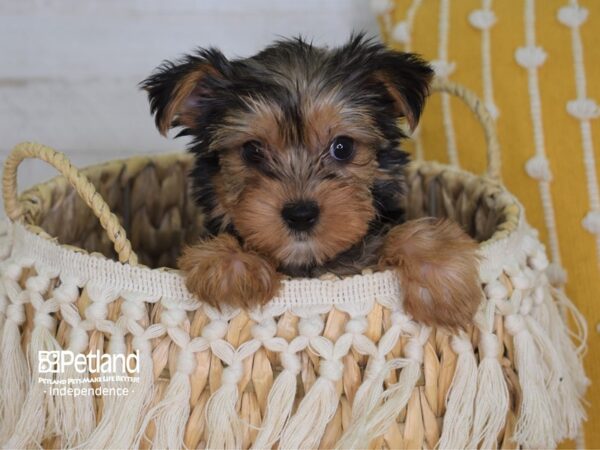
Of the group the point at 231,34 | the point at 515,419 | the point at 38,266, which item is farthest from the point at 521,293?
the point at 231,34

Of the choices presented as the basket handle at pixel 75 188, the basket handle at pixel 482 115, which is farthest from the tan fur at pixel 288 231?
the basket handle at pixel 482 115

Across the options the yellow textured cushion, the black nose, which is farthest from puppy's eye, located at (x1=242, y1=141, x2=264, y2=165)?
the yellow textured cushion

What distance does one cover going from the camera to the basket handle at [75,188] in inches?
63.8

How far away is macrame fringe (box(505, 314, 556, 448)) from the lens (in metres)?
1.64

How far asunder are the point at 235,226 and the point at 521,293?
0.68m

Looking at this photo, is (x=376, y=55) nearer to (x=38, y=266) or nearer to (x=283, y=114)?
(x=283, y=114)

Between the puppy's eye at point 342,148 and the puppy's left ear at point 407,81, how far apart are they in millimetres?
165

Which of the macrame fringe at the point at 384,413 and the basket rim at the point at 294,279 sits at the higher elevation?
the basket rim at the point at 294,279

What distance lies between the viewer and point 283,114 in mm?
1797

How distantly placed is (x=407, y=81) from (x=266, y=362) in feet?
2.60

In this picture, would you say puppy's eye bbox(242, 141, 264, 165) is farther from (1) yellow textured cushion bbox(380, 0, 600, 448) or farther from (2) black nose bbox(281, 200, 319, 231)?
(1) yellow textured cushion bbox(380, 0, 600, 448)

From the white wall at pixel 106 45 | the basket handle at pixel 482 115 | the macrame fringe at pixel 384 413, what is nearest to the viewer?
the macrame fringe at pixel 384 413

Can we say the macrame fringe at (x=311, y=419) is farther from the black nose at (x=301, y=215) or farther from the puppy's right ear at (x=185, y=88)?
the puppy's right ear at (x=185, y=88)

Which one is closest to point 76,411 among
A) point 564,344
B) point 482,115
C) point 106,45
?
point 564,344
